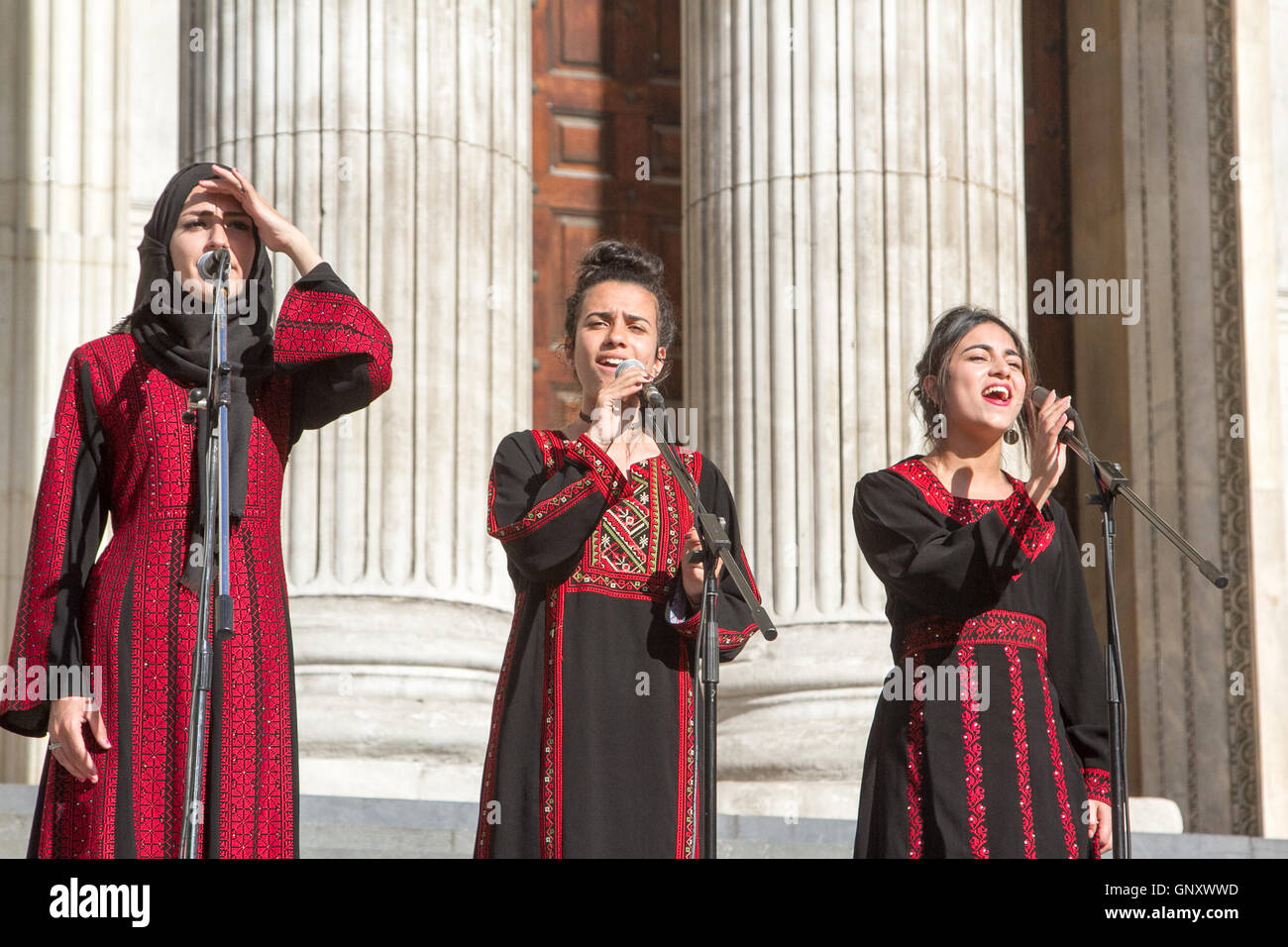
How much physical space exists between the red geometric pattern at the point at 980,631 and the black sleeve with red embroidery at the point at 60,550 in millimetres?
1900

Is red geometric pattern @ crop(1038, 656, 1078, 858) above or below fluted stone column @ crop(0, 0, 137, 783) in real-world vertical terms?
below

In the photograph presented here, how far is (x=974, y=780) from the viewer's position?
4840 mm

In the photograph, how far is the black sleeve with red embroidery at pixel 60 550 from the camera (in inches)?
181

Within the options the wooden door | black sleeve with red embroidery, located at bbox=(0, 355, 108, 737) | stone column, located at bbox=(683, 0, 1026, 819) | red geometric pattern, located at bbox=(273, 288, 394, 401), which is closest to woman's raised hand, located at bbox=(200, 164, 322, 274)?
red geometric pattern, located at bbox=(273, 288, 394, 401)

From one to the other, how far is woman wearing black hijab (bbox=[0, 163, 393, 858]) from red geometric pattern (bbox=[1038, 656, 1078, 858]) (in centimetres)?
172

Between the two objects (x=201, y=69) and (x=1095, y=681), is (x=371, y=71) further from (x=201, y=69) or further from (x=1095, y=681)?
(x=1095, y=681)

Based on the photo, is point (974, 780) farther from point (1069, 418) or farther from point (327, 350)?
point (327, 350)

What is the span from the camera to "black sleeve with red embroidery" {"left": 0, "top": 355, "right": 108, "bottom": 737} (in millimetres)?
4598

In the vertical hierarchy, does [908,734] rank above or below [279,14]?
below

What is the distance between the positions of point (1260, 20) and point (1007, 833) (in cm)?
762

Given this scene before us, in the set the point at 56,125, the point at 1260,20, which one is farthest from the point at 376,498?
the point at 1260,20

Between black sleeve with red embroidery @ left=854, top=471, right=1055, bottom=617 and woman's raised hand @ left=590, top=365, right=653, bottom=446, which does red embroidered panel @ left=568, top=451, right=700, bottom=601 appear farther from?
black sleeve with red embroidery @ left=854, top=471, right=1055, bottom=617

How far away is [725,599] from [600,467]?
1.52 feet
